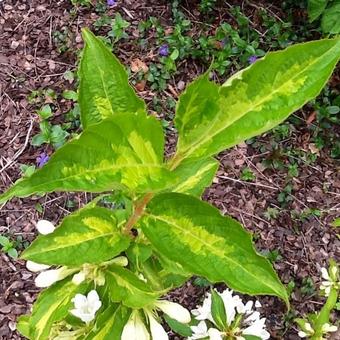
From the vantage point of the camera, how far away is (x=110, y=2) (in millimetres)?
3318

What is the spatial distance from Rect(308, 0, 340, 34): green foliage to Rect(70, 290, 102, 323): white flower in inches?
85.3

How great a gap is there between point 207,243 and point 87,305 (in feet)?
0.99

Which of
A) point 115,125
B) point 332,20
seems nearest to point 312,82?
point 115,125

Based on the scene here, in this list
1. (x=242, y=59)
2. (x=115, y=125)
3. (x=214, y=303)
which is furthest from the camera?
(x=242, y=59)

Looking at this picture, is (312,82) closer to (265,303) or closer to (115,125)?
(115,125)

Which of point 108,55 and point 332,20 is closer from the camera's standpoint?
point 108,55

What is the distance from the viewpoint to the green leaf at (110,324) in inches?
54.4

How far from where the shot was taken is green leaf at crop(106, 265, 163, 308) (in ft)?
4.17

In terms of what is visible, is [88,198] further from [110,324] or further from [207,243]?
[207,243]

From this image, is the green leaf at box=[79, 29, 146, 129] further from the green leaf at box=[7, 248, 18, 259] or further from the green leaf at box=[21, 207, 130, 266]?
the green leaf at box=[7, 248, 18, 259]

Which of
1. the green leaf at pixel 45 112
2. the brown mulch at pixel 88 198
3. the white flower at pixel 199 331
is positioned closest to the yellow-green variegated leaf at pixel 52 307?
the white flower at pixel 199 331

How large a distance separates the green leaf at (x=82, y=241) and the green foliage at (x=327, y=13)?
6.99ft

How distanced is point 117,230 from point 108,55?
1.04 feet

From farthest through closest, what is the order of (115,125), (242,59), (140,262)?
(242,59), (140,262), (115,125)
